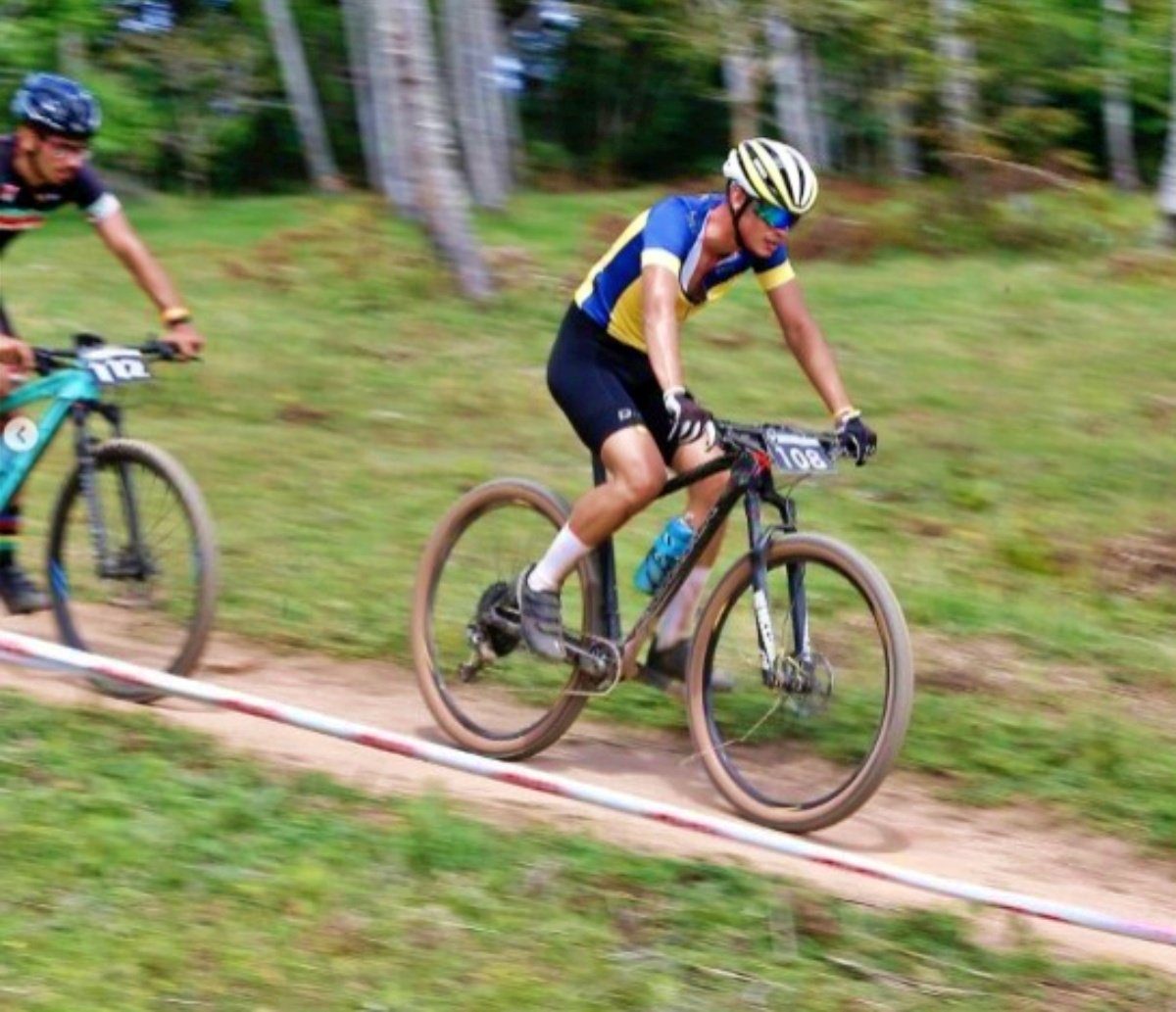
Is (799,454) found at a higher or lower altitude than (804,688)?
higher

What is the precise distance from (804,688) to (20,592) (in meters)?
3.00

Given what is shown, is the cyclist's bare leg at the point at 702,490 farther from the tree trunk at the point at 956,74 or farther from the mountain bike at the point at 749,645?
the tree trunk at the point at 956,74

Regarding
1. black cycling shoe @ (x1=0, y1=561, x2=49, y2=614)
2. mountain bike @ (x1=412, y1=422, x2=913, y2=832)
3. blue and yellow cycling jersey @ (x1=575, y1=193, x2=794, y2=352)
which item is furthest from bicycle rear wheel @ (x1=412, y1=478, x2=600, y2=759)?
black cycling shoe @ (x1=0, y1=561, x2=49, y2=614)

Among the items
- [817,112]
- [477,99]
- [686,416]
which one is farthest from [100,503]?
[817,112]

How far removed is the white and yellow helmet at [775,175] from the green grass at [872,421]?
203 cm

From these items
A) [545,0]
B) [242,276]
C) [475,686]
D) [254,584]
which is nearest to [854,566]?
[475,686]

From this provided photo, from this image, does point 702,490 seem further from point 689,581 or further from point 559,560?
point 559,560

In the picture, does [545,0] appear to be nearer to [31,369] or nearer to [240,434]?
[240,434]

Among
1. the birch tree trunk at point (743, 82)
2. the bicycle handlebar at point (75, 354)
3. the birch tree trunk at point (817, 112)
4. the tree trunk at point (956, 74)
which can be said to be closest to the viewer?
the bicycle handlebar at point (75, 354)

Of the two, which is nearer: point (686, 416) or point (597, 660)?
point (686, 416)

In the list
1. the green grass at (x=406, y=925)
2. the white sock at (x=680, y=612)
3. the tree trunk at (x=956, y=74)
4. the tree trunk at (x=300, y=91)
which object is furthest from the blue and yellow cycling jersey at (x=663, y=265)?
the tree trunk at (x=300, y=91)

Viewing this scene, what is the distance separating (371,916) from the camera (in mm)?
4711

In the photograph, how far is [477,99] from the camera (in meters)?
24.9

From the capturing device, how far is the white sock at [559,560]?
6.45 meters
